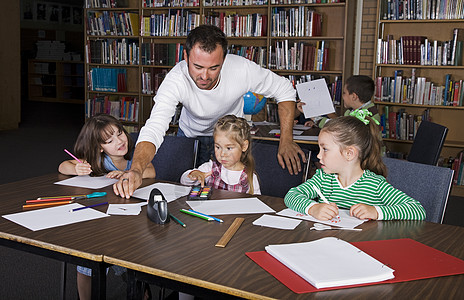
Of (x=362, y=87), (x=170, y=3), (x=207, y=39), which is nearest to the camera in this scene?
(x=207, y=39)

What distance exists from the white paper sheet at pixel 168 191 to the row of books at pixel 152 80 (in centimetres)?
452

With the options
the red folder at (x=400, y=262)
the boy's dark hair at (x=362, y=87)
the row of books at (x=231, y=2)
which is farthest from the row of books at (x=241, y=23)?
the red folder at (x=400, y=262)

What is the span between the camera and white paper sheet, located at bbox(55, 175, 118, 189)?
6.90 feet

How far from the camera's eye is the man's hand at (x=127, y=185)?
1.92 metres

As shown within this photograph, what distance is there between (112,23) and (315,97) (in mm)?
3588

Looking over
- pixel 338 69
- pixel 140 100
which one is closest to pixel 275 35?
pixel 338 69

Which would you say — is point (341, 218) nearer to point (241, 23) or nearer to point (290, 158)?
point (290, 158)

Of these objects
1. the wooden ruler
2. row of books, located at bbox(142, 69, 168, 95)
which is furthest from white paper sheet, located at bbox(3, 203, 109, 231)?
row of books, located at bbox(142, 69, 168, 95)

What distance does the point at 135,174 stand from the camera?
2.00 meters

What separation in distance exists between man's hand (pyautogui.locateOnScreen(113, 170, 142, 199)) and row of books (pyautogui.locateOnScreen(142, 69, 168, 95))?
4652 mm

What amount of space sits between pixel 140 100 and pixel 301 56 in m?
2.31

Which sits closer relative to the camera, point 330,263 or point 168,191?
point 330,263

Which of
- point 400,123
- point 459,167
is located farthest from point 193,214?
point 459,167

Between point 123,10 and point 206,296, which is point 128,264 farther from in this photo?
Answer: point 123,10
